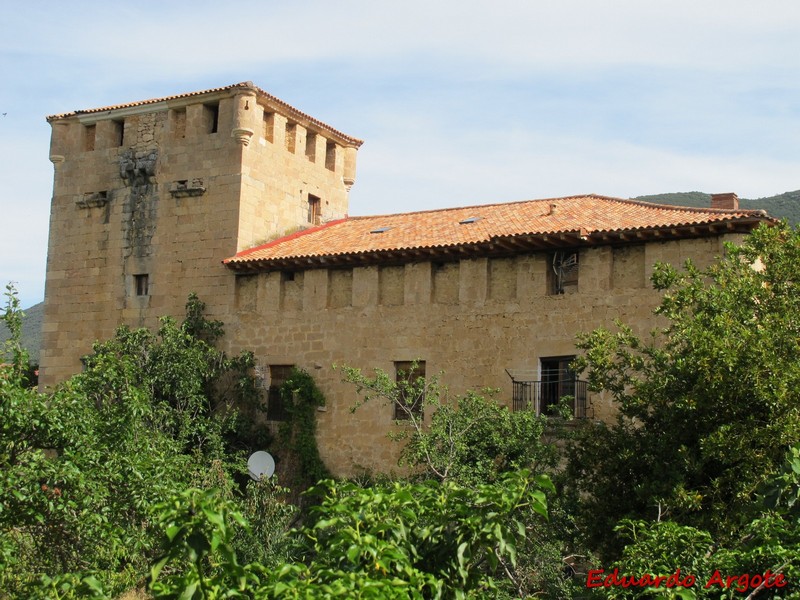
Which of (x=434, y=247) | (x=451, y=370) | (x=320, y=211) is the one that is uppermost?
(x=320, y=211)

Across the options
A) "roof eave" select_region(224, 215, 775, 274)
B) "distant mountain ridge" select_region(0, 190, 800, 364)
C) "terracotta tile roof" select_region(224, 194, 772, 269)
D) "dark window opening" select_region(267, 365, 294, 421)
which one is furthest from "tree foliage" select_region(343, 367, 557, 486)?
"distant mountain ridge" select_region(0, 190, 800, 364)

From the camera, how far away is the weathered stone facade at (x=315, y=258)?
20.6m

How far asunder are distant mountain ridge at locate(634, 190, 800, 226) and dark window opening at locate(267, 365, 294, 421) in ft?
127

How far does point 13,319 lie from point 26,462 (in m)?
2.96

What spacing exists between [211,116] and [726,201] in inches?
469

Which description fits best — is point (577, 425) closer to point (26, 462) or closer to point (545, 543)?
point (545, 543)

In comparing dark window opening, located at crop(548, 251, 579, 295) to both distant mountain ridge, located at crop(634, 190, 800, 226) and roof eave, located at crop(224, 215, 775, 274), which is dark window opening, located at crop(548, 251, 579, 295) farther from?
distant mountain ridge, located at crop(634, 190, 800, 226)

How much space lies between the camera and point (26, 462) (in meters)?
13.8

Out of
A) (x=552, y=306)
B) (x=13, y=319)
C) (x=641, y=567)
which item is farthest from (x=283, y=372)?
(x=641, y=567)

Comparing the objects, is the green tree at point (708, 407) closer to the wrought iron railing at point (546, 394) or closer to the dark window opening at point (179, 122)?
the wrought iron railing at point (546, 394)

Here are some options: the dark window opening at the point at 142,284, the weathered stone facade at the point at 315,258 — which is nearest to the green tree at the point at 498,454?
the weathered stone facade at the point at 315,258

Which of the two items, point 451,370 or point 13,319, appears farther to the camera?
point 451,370

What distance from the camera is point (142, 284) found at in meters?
26.4

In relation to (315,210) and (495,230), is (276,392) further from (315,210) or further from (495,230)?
(315,210)
